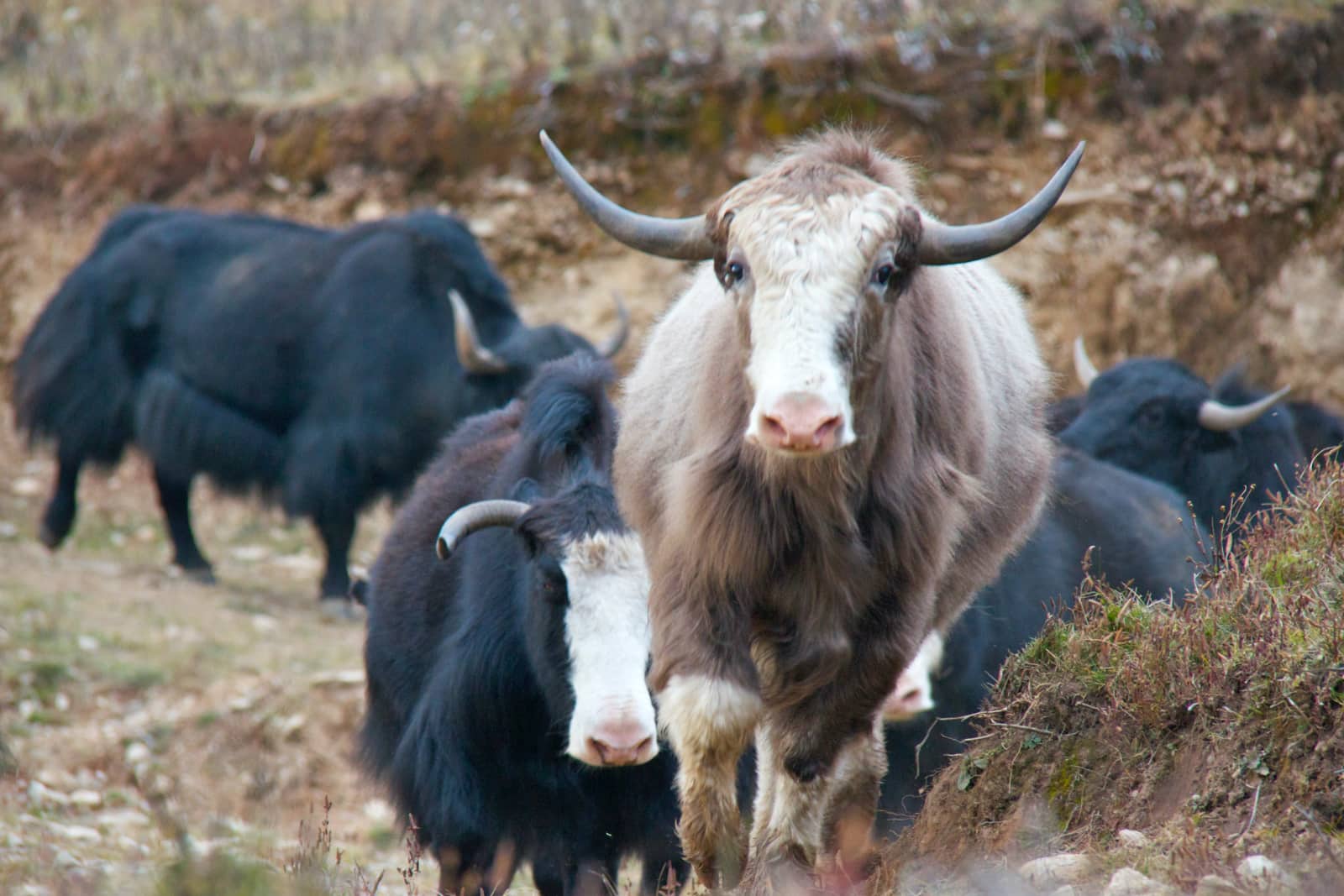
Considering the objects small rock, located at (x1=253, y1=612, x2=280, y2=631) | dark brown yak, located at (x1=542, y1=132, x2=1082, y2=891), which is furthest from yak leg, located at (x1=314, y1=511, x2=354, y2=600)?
dark brown yak, located at (x1=542, y1=132, x2=1082, y2=891)

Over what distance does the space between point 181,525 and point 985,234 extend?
8206 millimetres

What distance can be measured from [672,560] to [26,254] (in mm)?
11981

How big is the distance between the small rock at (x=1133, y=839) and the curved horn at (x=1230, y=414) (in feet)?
15.0

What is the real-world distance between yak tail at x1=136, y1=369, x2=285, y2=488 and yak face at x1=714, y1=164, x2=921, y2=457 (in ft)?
23.7

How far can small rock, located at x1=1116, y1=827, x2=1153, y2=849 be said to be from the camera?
3.41 metres

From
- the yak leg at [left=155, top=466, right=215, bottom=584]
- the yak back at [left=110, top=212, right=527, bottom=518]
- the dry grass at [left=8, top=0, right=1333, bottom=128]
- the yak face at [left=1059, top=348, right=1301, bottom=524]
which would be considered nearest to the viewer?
the yak face at [left=1059, top=348, right=1301, bottom=524]

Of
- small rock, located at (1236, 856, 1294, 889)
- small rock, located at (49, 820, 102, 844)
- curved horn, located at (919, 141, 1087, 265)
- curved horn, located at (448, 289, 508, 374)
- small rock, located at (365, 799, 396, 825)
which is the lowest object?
small rock, located at (365, 799, 396, 825)

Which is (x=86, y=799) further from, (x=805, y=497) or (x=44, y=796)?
(x=805, y=497)

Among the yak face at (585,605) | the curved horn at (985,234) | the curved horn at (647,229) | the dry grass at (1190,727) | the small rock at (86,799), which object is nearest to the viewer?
the dry grass at (1190,727)

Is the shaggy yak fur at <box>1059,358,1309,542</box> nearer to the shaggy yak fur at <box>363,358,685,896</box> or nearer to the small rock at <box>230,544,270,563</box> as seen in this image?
the shaggy yak fur at <box>363,358,685,896</box>

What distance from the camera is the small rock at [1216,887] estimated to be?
2977mm

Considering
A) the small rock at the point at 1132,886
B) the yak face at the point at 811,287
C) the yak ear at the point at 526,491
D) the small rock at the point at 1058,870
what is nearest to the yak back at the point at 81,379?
the yak ear at the point at 526,491

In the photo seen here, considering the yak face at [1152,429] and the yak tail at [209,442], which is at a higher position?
the yak face at [1152,429]

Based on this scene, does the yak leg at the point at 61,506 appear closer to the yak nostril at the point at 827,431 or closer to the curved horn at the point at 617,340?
the curved horn at the point at 617,340
